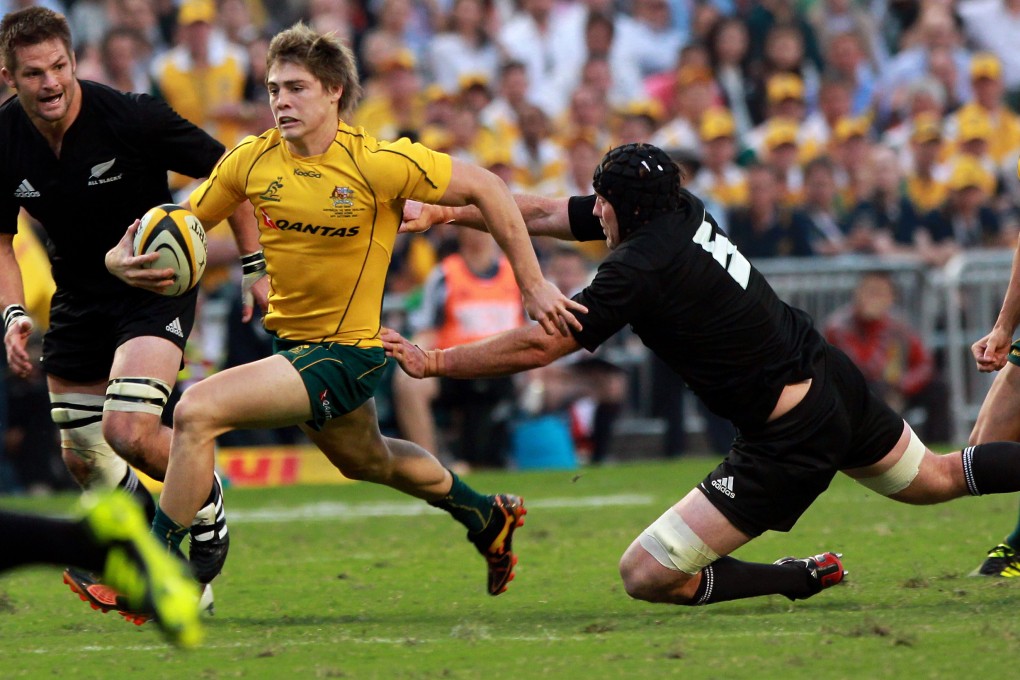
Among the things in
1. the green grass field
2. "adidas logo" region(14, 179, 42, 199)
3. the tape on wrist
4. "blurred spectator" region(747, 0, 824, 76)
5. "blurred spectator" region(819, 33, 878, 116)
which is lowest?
the green grass field

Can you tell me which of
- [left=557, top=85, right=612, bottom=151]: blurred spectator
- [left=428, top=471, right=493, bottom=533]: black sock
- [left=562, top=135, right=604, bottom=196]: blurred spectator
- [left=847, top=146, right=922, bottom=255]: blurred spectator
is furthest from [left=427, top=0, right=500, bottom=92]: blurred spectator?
[left=428, top=471, right=493, bottom=533]: black sock

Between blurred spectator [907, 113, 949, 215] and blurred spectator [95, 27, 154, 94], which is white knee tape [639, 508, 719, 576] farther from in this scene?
blurred spectator [907, 113, 949, 215]

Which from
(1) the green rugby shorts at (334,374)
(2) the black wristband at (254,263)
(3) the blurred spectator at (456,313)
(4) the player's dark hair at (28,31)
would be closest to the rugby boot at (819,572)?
(1) the green rugby shorts at (334,374)

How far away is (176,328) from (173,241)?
2.21 feet

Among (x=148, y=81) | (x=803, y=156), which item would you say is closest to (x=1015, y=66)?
(x=803, y=156)

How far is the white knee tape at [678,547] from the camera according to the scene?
20.1 feet

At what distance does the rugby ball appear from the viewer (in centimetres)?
623

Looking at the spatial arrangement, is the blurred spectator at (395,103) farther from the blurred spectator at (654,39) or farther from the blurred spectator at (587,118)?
the blurred spectator at (654,39)

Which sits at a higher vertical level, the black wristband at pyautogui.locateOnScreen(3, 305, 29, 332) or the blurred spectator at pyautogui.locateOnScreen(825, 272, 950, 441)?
the black wristband at pyautogui.locateOnScreen(3, 305, 29, 332)

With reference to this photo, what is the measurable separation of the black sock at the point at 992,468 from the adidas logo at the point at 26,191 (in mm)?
3997

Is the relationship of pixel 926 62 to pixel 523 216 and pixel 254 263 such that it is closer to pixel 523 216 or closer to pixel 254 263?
pixel 523 216

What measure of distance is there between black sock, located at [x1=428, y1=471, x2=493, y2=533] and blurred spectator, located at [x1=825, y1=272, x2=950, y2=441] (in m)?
7.13

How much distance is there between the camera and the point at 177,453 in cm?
Answer: 601

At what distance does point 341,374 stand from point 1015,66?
44.2 ft
